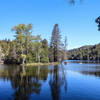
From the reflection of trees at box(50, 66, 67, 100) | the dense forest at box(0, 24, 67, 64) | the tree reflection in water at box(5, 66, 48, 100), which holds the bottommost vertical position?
the reflection of trees at box(50, 66, 67, 100)

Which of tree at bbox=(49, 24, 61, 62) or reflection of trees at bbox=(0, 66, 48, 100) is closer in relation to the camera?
reflection of trees at bbox=(0, 66, 48, 100)

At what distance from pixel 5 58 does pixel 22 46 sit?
16.2m

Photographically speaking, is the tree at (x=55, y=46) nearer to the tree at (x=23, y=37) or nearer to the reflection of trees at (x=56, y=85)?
the tree at (x=23, y=37)

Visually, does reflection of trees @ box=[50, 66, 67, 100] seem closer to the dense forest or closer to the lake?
the lake

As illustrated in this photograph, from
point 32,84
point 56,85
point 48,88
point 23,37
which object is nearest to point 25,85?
point 32,84

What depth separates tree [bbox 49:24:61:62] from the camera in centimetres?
5747

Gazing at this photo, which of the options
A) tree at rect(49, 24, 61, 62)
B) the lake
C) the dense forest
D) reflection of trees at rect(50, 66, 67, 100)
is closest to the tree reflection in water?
the lake

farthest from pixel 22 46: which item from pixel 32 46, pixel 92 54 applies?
pixel 92 54

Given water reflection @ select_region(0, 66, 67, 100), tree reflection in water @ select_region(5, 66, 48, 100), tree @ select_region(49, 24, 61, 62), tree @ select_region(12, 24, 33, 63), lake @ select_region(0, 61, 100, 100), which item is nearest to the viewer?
lake @ select_region(0, 61, 100, 100)

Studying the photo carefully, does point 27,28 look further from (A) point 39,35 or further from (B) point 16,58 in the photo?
(B) point 16,58

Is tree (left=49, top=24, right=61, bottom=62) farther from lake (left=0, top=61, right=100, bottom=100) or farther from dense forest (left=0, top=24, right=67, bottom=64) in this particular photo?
lake (left=0, top=61, right=100, bottom=100)

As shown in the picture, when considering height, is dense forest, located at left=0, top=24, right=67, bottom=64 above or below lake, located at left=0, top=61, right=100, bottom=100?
above

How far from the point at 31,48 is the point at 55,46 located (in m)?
11.4

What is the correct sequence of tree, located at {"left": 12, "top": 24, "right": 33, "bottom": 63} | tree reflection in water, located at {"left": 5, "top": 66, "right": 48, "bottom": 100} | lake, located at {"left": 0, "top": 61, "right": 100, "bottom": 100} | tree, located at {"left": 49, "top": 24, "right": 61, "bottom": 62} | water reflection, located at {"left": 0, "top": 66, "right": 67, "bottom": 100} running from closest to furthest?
1. lake, located at {"left": 0, "top": 61, "right": 100, "bottom": 100}
2. tree reflection in water, located at {"left": 5, "top": 66, "right": 48, "bottom": 100}
3. water reflection, located at {"left": 0, "top": 66, "right": 67, "bottom": 100}
4. tree, located at {"left": 12, "top": 24, "right": 33, "bottom": 63}
5. tree, located at {"left": 49, "top": 24, "right": 61, "bottom": 62}
